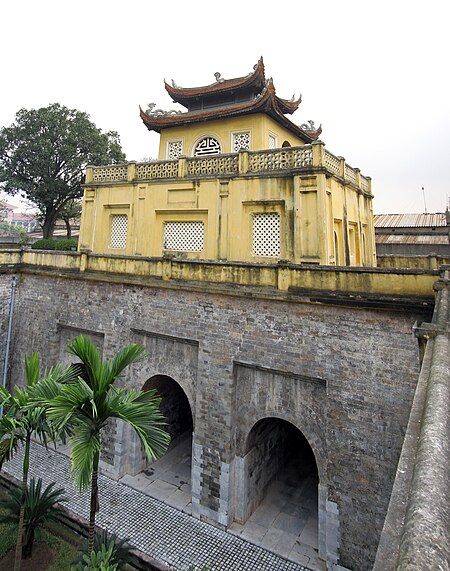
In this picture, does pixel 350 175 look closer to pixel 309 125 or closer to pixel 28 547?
pixel 309 125

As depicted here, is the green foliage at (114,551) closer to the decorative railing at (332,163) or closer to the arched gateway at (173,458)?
the arched gateway at (173,458)

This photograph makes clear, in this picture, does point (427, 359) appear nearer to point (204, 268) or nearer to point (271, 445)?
point (204, 268)

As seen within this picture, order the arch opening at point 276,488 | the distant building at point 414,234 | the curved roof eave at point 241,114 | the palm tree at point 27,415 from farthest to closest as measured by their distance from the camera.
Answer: the distant building at point 414,234 → the curved roof eave at point 241,114 → the arch opening at point 276,488 → the palm tree at point 27,415

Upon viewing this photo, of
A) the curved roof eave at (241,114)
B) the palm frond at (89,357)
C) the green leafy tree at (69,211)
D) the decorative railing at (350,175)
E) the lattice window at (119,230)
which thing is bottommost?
the palm frond at (89,357)

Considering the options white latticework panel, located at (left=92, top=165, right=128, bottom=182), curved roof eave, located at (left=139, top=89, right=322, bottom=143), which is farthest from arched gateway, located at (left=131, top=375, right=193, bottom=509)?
curved roof eave, located at (left=139, top=89, right=322, bottom=143)

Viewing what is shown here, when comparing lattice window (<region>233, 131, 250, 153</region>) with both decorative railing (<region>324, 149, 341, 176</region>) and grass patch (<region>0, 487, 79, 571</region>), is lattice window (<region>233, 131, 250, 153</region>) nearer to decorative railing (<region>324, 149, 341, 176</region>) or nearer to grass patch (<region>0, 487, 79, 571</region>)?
decorative railing (<region>324, 149, 341, 176</region>)

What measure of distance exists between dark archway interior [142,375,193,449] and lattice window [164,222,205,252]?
15.1 feet

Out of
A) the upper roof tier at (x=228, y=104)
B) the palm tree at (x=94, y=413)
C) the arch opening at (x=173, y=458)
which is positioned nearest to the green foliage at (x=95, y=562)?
the palm tree at (x=94, y=413)

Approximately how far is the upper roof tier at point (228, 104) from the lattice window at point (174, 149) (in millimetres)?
721

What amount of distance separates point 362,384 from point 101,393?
525 cm

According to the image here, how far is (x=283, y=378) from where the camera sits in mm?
8289

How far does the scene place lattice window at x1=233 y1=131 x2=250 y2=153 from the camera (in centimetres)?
1353

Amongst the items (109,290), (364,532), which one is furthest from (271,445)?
(109,290)

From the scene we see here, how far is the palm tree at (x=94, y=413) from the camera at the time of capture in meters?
5.47
